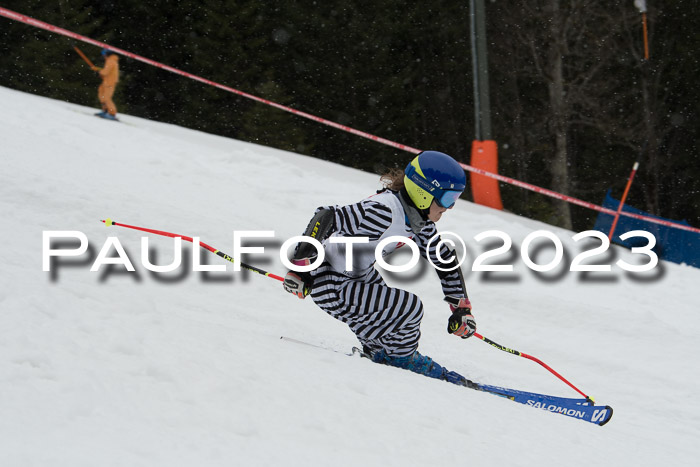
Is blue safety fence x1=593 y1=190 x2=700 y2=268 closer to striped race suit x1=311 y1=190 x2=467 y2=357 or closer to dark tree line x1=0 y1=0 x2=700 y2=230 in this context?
striped race suit x1=311 y1=190 x2=467 y2=357

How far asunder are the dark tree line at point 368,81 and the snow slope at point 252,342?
45.4 feet

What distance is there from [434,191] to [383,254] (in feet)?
1.54

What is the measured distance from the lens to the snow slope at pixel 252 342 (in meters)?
2.23

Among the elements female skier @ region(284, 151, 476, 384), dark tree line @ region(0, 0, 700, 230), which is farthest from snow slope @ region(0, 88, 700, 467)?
dark tree line @ region(0, 0, 700, 230)

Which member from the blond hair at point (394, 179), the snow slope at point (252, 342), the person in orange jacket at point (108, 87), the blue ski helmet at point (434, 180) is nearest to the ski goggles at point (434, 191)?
the blue ski helmet at point (434, 180)

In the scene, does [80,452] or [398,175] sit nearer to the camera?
[80,452]

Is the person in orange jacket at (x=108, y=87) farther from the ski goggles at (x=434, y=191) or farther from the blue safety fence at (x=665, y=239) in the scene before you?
the ski goggles at (x=434, y=191)

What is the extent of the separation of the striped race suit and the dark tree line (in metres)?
17.5

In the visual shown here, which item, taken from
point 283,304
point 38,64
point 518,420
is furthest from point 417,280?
point 38,64

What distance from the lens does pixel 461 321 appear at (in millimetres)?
3963

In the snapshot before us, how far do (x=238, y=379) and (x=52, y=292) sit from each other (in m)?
1.03

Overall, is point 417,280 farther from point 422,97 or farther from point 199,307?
point 422,97

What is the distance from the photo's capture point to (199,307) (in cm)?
446

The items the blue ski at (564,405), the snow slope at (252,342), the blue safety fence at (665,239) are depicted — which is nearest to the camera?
the snow slope at (252,342)
